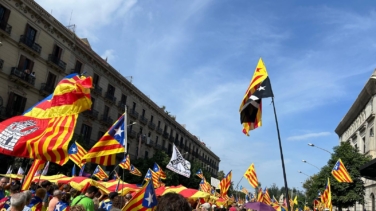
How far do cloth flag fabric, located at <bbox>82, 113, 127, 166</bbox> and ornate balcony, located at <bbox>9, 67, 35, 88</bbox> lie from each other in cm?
1926

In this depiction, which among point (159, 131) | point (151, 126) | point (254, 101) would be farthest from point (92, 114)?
point (254, 101)

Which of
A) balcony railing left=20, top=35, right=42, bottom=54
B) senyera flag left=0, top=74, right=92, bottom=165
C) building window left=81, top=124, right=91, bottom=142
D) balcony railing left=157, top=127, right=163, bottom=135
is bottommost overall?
senyera flag left=0, top=74, right=92, bottom=165

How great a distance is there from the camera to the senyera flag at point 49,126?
6.66m

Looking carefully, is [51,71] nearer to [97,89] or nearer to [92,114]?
[97,89]

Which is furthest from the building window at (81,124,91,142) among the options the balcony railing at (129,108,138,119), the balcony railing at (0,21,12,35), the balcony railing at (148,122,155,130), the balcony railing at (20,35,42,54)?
the balcony railing at (148,122,155,130)

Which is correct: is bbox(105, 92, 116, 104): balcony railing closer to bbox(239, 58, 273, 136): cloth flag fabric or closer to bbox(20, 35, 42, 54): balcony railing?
bbox(20, 35, 42, 54): balcony railing

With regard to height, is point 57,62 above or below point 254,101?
above

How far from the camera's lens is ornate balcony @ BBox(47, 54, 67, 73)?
1147 inches

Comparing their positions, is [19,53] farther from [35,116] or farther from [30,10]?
[35,116]

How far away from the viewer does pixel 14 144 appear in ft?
22.0

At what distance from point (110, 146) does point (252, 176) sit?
13906 mm

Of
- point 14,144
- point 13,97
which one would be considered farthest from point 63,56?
point 14,144

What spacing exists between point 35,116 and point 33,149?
3.80 ft

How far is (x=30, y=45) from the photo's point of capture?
27141 millimetres
